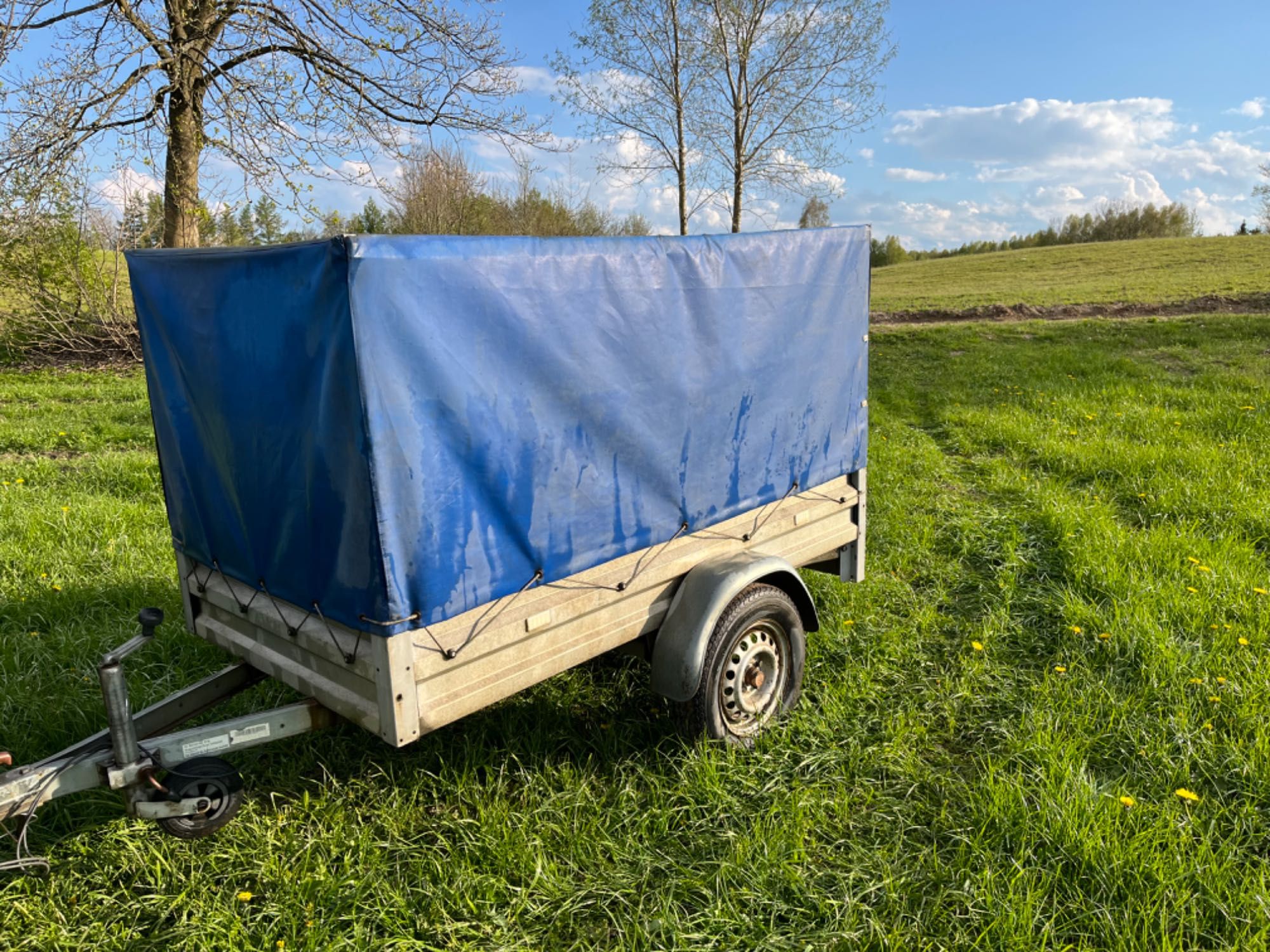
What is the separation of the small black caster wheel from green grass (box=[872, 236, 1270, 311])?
22.1m

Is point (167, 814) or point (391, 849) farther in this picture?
point (391, 849)

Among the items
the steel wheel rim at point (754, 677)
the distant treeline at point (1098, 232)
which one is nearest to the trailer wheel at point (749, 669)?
the steel wheel rim at point (754, 677)

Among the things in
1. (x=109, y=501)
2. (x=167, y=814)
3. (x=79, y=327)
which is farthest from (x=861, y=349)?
(x=79, y=327)

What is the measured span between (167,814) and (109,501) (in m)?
4.84

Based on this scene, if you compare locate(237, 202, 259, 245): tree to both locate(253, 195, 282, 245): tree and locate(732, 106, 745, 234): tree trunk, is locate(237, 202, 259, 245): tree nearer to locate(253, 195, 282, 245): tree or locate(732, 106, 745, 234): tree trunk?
locate(253, 195, 282, 245): tree

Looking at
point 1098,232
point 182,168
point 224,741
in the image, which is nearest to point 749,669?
point 224,741

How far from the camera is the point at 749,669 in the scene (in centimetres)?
364

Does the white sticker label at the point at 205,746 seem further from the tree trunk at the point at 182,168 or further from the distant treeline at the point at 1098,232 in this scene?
the distant treeline at the point at 1098,232

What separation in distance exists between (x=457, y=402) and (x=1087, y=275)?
38141 millimetres

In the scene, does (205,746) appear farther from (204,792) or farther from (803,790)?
(803,790)

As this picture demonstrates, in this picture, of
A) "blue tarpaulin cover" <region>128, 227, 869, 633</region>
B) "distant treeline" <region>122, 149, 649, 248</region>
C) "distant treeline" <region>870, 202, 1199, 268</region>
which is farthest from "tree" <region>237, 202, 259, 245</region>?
"distant treeline" <region>870, 202, 1199, 268</region>

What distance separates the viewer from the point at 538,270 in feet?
8.79

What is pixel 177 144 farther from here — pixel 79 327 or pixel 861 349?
pixel 861 349

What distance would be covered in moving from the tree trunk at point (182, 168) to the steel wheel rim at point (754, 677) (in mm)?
12082
